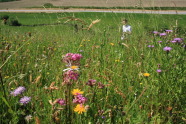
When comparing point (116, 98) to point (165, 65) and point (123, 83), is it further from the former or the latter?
point (165, 65)

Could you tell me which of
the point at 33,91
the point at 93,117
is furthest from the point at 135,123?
the point at 33,91

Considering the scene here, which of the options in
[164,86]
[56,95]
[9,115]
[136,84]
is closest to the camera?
[9,115]

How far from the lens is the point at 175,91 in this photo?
153 cm

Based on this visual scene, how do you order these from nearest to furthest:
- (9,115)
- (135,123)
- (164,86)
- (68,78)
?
(68,78), (135,123), (9,115), (164,86)

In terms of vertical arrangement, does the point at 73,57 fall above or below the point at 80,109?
above

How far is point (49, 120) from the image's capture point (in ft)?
3.99

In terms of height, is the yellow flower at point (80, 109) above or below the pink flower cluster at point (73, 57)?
below

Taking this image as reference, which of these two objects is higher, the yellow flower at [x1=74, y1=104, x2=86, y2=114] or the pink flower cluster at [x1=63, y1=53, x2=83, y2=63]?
the pink flower cluster at [x1=63, y1=53, x2=83, y2=63]

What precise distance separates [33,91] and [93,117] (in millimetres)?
546

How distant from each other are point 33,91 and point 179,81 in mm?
1188

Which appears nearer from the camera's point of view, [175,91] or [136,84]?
[175,91]

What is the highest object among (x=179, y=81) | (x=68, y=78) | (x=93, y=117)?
(x=68, y=78)

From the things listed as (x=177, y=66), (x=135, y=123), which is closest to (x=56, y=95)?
(x=135, y=123)

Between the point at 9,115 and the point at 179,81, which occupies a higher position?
the point at 179,81
